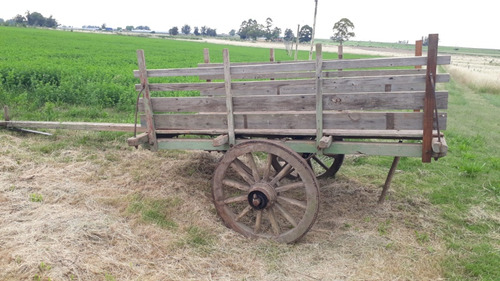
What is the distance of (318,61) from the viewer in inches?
148

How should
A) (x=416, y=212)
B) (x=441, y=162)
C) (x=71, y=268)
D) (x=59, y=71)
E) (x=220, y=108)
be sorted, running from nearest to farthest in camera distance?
1. (x=71, y=268)
2. (x=220, y=108)
3. (x=416, y=212)
4. (x=441, y=162)
5. (x=59, y=71)

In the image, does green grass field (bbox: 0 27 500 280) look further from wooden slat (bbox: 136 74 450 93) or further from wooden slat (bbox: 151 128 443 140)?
wooden slat (bbox: 136 74 450 93)

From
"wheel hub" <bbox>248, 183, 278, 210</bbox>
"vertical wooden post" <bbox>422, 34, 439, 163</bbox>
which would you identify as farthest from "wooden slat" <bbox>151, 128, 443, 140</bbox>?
"wheel hub" <bbox>248, 183, 278, 210</bbox>

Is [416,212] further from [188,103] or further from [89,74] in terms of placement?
[89,74]

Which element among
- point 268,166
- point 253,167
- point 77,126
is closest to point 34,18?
point 77,126

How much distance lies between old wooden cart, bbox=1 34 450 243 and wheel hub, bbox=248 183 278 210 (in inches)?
0.4

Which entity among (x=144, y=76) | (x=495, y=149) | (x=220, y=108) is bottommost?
(x=495, y=149)

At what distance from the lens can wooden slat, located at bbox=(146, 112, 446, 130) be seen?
3.73 m

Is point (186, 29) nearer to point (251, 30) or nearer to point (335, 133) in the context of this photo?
point (251, 30)

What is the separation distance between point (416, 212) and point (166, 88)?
136 inches

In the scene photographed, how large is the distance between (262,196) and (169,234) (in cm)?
103

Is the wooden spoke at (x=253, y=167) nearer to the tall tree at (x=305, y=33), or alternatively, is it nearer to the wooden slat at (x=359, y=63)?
the wooden slat at (x=359, y=63)

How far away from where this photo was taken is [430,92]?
11.5ft

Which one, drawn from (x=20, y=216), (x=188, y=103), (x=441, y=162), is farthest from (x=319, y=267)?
(x=441, y=162)
